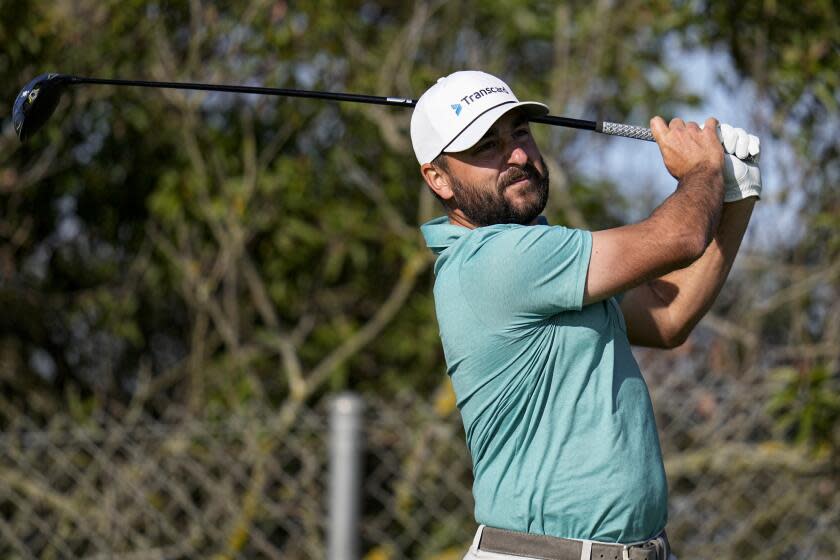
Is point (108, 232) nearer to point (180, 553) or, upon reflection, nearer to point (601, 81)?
point (180, 553)

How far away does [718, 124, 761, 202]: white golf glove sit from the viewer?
253 centimetres

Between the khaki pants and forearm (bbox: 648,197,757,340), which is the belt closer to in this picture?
the khaki pants

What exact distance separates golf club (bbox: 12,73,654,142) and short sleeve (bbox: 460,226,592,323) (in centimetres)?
44

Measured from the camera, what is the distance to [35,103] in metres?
2.90

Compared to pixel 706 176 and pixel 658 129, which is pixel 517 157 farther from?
pixel 706 176

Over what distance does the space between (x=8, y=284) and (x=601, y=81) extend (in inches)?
105

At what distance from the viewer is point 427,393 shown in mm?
5359

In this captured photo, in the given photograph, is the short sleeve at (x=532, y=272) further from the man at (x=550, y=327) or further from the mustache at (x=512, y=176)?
the mustache at (x=512, y=176)

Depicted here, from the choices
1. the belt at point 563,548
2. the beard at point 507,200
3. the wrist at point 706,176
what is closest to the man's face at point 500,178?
the beard at point 507,200

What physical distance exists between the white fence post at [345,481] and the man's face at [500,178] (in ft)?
1.63

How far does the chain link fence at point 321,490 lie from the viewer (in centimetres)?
376

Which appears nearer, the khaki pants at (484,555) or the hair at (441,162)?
the khaki pants at (484,555)

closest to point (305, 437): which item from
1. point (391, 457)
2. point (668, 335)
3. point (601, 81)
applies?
point (391, 457)

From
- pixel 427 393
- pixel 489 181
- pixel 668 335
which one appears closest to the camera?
pixel 489 181
